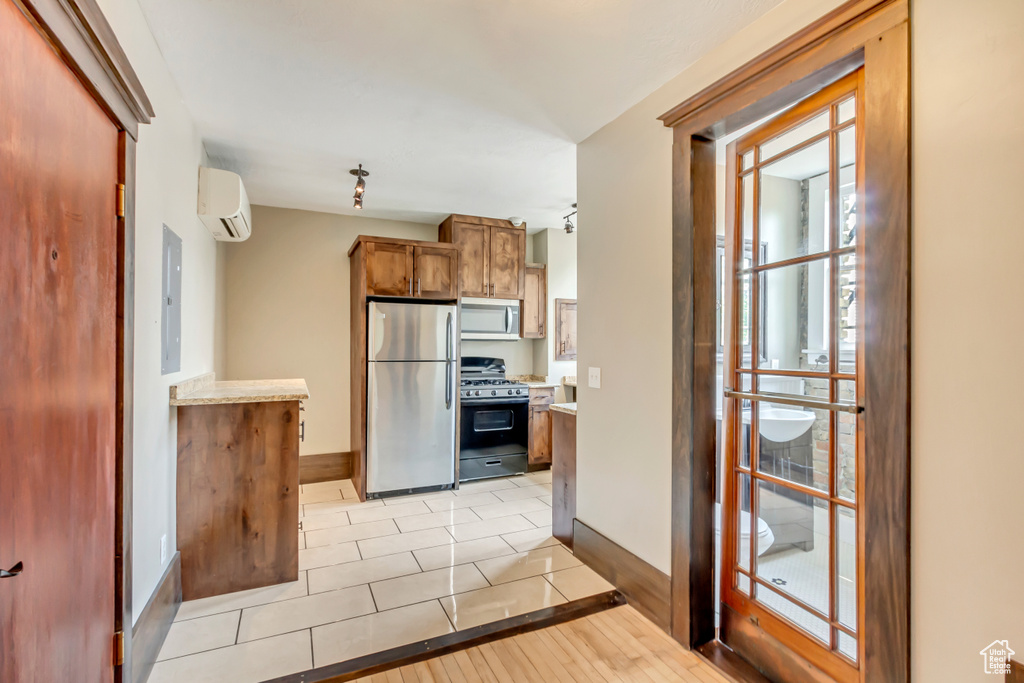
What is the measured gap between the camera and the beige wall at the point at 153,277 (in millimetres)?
1746

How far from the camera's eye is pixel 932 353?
129cm

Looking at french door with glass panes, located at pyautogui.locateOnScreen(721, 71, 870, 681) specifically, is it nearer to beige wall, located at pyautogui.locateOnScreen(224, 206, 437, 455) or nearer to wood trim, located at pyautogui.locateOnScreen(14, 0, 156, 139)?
wood trim, located at pyautogui.locateOnScreen(14, 0, 156, 139)

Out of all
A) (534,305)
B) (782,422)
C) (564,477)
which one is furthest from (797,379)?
→ (534,305)

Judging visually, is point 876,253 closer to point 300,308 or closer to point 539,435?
point 539,435

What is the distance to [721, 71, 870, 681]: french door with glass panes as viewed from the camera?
1.59 meters

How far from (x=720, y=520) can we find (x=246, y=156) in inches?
139

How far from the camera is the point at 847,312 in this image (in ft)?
5.29

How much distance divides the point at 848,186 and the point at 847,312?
16.6 inches

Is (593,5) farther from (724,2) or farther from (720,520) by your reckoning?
(720,520)

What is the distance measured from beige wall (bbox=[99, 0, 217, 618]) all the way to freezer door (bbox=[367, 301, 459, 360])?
4.84 feet

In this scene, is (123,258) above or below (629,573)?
above

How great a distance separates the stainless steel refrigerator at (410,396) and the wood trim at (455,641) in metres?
2.06

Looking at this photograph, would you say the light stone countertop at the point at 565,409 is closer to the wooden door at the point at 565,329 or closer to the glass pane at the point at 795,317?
the glass pane at the point at 795,317

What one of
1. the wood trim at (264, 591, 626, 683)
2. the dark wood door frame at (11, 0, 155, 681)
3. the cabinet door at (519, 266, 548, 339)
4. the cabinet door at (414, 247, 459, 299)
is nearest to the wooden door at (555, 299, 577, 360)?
the cabinet door at (519, 266, 548, 339)
